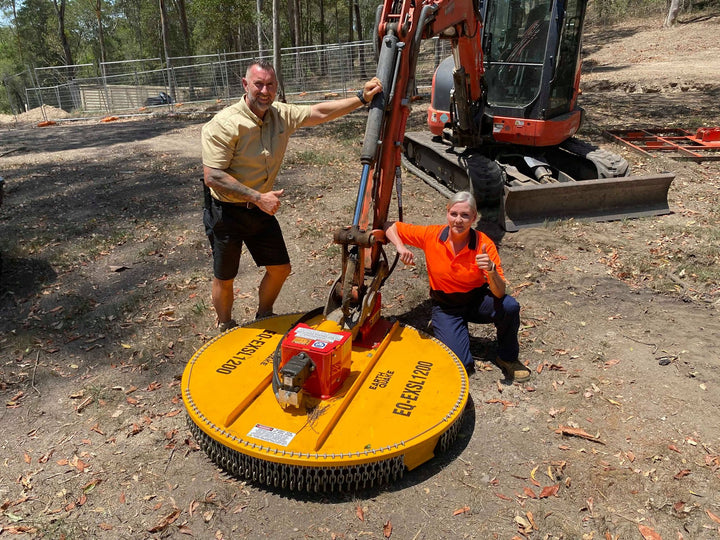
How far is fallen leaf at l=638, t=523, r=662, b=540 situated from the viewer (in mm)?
2734

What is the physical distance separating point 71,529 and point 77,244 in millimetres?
4540

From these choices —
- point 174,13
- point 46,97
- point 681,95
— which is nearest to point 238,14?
point 46,97

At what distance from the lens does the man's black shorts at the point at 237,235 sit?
3.95 m

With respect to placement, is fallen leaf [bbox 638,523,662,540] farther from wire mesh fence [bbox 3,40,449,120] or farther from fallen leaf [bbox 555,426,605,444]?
wire mesh fence [bbox 3,40,449,120]

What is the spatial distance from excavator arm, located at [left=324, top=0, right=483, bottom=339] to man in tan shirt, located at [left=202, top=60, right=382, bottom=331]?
21 centimetres

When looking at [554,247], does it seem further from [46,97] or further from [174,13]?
[174,13]

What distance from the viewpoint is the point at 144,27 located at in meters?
46.4

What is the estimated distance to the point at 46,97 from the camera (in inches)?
838

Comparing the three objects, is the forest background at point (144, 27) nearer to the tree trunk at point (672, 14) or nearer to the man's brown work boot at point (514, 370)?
the tree trunk at point (672, 14)

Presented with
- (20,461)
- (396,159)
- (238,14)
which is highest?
(238,14)

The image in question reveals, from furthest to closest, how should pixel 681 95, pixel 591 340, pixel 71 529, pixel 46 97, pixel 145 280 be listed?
pixel 46 97, pixel 681 95, pixel 145 280, pixel 591 340, pixel 71 529

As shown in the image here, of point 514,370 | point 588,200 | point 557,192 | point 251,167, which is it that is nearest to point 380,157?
point 251,167

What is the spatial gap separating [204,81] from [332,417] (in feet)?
59.2

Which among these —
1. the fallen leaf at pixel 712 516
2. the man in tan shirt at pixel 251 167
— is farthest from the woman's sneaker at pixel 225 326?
the fallen leaf at pixel 712 516
